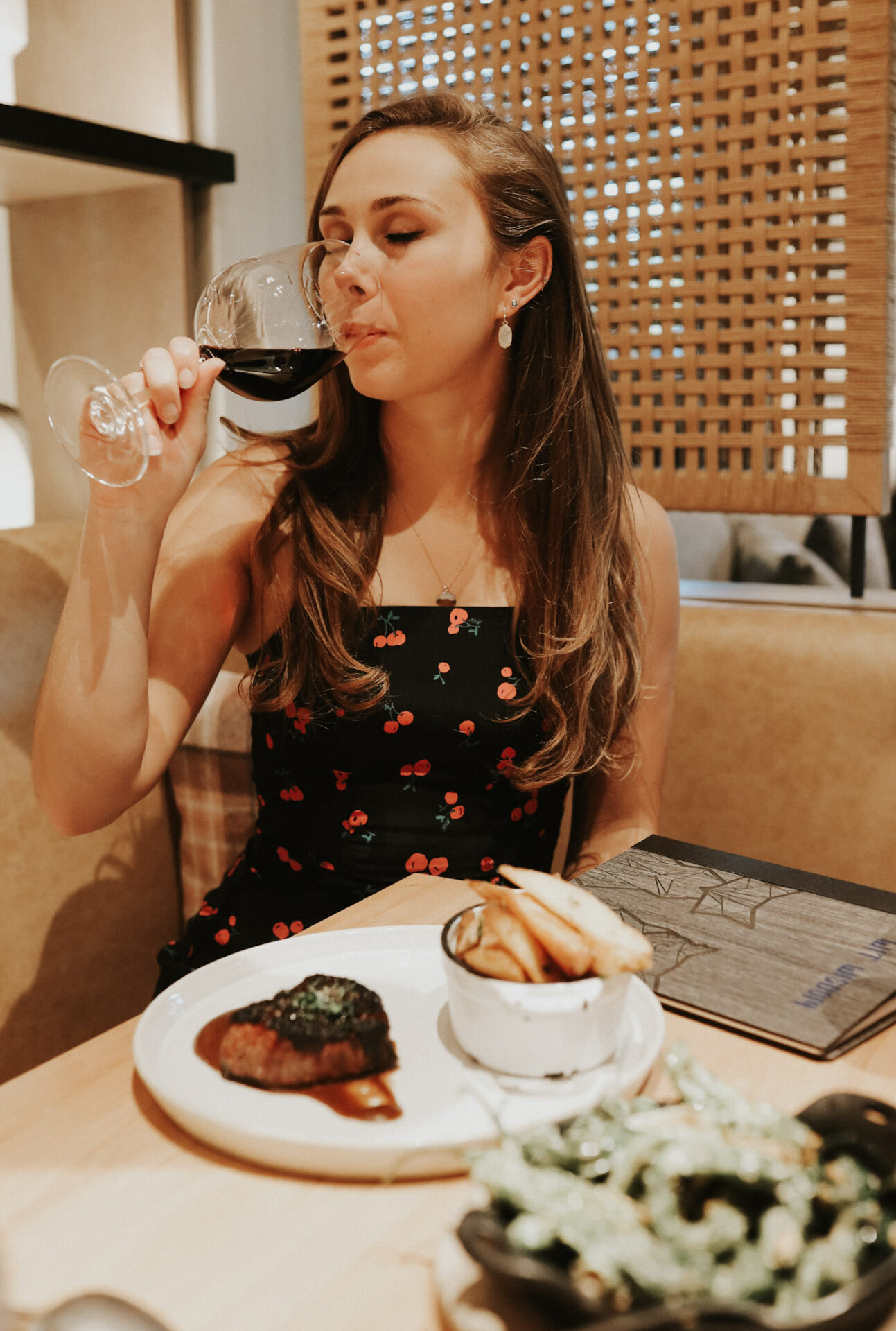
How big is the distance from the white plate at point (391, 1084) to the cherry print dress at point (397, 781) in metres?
0.54

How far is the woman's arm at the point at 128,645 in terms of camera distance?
43.1 inches

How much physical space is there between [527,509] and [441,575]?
0.16 metres

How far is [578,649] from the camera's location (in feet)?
4.82

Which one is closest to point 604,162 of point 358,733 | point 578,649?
point 578,649

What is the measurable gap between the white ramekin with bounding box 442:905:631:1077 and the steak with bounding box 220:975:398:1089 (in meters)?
0.06

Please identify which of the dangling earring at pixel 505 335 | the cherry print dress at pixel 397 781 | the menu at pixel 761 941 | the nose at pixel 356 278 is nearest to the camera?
the menu at pixel 761 941

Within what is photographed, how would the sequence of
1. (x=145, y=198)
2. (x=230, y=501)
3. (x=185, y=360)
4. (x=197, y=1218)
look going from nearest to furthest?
(x=197, y=1218) < (x=185, y=360) < (x=230, y=501) < (x=145, y=198)

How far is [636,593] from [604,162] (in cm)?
88

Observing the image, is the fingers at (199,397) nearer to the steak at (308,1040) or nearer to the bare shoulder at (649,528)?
the steak at (308,1040)

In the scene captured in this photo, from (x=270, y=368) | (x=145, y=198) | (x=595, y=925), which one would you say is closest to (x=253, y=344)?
(x=270, y=368)

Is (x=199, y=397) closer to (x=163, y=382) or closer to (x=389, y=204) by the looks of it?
(x=163, y=382)

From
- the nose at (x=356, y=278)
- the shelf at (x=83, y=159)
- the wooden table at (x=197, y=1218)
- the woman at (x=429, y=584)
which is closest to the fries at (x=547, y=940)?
the wooden table at (x=197, y=1218)

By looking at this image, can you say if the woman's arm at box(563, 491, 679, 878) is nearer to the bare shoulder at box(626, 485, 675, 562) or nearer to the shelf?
the bare shoulder at box(626, 485, 675, 562)

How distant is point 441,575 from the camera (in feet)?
5.09
